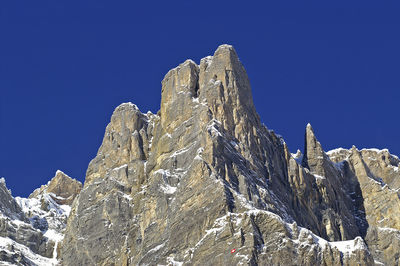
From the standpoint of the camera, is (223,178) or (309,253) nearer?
(309,253)

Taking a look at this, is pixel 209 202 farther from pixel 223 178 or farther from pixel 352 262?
pixel 352 262

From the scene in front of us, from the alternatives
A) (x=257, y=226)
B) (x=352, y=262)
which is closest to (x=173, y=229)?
(x=257, y=226)

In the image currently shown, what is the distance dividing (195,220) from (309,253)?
21203 mm

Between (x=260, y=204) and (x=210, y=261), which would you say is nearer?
(x=210, y=261)

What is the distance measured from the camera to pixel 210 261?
181 metres

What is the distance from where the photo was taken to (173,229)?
19350 cm

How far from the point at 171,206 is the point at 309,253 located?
29148mm

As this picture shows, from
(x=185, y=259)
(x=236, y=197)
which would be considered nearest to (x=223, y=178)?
(x=236, y=197)

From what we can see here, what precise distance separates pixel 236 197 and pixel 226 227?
32.4ft

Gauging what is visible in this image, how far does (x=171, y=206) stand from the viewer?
19862 centimetres

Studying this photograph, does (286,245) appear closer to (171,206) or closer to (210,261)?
(210,261)

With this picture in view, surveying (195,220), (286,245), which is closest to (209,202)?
(195,220)

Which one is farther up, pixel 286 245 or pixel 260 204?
pixel 260 204

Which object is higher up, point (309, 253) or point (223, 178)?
point (223, 178)
